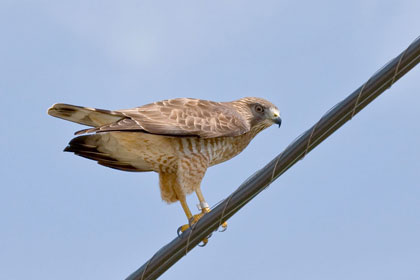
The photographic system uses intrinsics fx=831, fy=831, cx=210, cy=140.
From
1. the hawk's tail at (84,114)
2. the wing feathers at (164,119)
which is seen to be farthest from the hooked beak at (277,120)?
the hawk's tail at (84,114)

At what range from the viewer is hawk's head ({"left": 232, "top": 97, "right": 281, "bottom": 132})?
8.94 meters

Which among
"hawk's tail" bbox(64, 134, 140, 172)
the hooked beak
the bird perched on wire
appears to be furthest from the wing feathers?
the hooked beak

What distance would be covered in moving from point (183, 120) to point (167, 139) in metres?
Answer: 0.25

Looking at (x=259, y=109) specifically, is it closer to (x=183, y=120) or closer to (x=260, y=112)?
(x=260, y=112)

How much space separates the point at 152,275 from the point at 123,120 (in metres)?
2.38

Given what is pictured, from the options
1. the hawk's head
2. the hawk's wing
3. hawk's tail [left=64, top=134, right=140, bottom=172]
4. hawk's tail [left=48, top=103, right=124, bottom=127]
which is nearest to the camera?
the hawk's wing

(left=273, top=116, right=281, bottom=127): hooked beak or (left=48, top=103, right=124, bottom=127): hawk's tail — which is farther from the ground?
(left=48, top=103, right=124, bottom=127): hawk's tail

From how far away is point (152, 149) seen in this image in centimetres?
790

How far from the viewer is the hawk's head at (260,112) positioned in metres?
8.94

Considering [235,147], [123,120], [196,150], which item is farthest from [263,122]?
[123,120]

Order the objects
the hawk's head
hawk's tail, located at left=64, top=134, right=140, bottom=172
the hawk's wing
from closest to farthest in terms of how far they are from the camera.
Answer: the hawk's wing, hawk's tail, located at left=64, top=134, right=140, bottom=172, the hawk's head

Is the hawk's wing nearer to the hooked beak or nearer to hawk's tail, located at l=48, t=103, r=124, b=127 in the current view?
hawk's tail, located at l=48, t=103, r=124, b=127

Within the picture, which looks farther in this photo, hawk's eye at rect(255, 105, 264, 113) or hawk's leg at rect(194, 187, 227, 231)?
hawk's eye at rect(255, 105, 264, 113)

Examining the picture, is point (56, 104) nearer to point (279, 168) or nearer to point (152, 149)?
point (152, 149)
